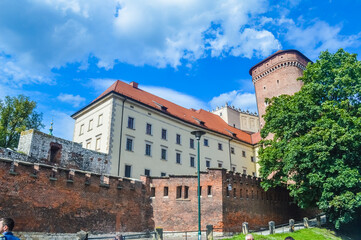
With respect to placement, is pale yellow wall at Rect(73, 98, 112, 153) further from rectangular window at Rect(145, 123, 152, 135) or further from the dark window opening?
the dark window opening

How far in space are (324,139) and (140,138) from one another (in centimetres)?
1688

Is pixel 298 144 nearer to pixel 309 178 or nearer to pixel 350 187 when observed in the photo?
pixel 309 178

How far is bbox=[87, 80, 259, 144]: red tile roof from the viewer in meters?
32.5

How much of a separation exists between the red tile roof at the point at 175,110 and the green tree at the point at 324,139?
41.2 feet

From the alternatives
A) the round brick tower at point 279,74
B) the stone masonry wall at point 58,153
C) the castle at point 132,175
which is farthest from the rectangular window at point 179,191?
the round brick tower at point 279,74

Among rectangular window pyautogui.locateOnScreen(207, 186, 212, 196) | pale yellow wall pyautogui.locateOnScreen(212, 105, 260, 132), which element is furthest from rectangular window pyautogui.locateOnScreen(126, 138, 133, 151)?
pale yellow wall pyautogui.locateOnScreen(212, 105, 260, 132)

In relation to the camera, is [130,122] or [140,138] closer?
[130,122]

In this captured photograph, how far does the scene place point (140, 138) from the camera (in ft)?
101

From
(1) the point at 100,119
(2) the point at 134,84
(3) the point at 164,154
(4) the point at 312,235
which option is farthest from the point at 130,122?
(4) the point at 312,235

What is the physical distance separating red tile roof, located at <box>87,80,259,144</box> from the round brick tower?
15.3 feet

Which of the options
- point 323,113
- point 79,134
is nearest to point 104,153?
point 79,134

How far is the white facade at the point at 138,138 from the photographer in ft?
95.1

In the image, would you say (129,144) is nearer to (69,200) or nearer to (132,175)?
(132,175)

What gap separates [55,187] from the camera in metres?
18.6
